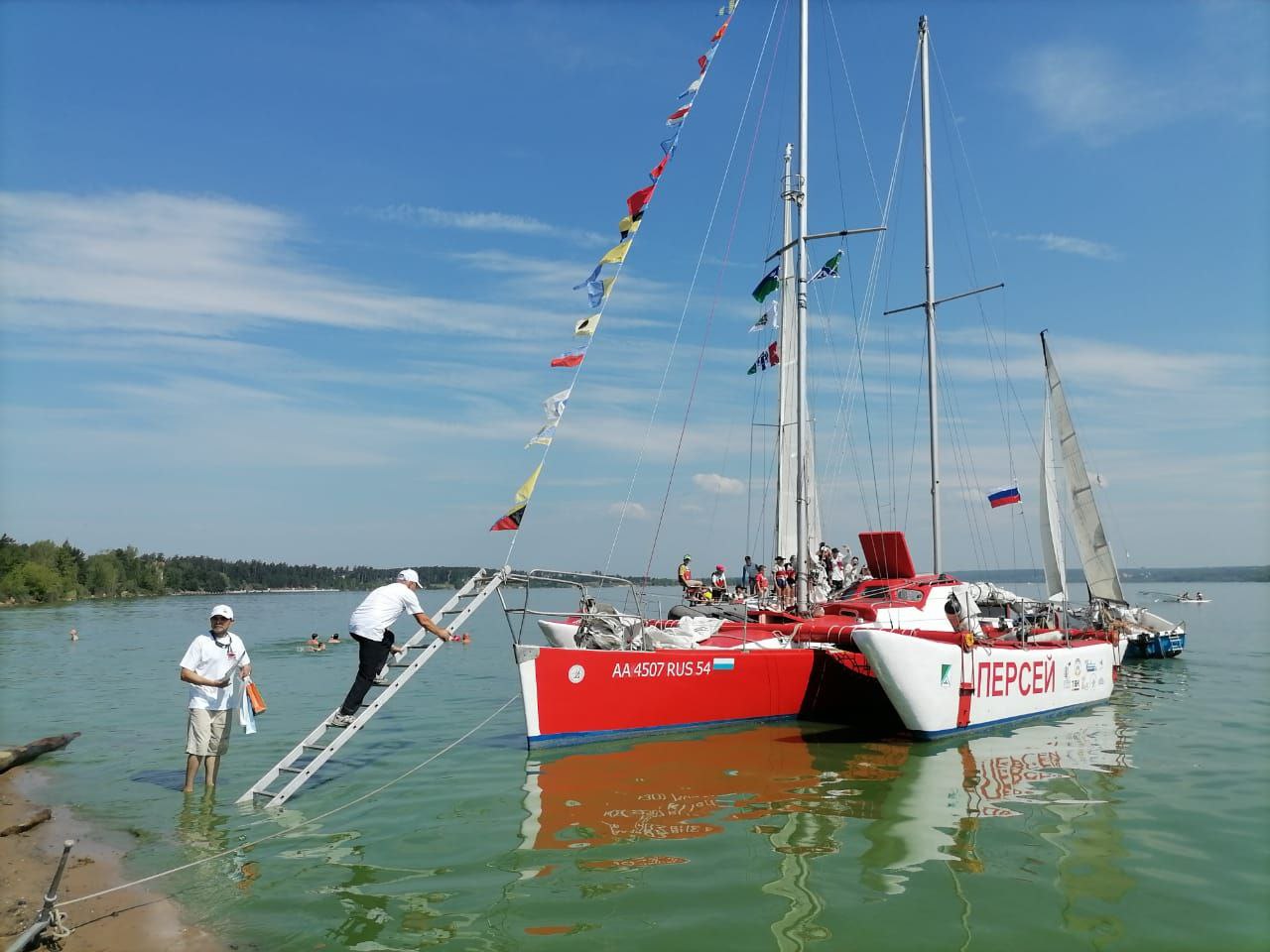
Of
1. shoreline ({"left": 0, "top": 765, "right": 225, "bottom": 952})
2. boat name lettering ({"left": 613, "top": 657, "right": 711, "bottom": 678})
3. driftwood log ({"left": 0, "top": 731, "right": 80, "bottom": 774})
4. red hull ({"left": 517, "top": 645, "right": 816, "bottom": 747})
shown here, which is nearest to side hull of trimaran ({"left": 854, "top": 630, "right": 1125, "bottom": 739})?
red hull ({"left": 517, "top": 645, "right": 816, "bottom": 747})

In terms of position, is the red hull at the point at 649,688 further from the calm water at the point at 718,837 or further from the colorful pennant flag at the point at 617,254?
the colorful pennant flag at the point at 617,254

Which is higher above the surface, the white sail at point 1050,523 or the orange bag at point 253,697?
the white sail at point 1050,523

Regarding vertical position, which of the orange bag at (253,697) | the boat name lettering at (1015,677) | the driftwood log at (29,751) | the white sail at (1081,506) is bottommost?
the driftwood log at (29,751)

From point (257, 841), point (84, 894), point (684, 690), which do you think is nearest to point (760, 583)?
point (684, 690)

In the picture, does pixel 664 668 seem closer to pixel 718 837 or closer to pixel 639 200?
pixel 718 837

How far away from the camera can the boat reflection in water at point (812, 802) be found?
822cm

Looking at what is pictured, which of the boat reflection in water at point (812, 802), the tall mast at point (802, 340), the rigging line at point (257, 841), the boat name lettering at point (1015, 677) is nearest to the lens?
the rigging line at point (257, 841)

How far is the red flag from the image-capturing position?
15.4 metres

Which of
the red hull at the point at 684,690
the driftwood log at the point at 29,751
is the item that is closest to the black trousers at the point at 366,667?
the red hull at the point at 684,690

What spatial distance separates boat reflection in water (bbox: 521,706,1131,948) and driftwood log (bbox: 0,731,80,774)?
7533mm

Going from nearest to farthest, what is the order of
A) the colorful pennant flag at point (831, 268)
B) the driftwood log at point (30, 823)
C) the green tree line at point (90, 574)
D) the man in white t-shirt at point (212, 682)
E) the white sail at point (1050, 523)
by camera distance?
the driftwood log at point (30, 823)
the man in white t-shirt at point (212, 682)
the colorful pennant flag at point (831, 268)
the white sail at point (1050, 523)
the green tree line at point (90, 574)

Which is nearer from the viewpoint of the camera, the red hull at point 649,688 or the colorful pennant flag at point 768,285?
the red hull at point 649,688

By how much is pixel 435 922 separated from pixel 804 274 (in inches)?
642

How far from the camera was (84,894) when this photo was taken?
285 inches
